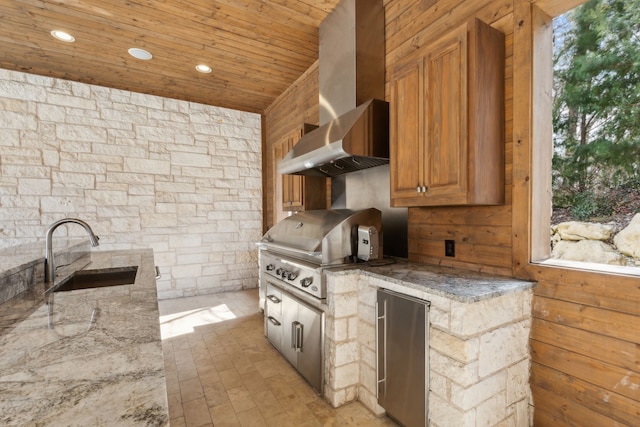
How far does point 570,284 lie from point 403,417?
1.11 metres

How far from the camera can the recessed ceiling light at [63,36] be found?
290 centimetres

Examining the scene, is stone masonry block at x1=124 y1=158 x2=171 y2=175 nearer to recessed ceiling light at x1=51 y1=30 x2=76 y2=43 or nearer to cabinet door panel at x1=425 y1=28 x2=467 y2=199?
recessed ceiling light at x1=51 y1=30 x2=76 y2=43

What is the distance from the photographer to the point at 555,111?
175 cm

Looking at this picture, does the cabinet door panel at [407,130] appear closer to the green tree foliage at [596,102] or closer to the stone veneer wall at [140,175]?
the green tree foliage at [596,102]

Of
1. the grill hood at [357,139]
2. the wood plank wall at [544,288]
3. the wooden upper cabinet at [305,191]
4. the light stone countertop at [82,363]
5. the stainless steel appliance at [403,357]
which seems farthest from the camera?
the wooden upper cabinet at [305,191]

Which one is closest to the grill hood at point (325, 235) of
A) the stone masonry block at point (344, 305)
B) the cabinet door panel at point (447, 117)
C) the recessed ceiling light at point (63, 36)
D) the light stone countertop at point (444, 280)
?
the light stone countertop at point (444, 280)

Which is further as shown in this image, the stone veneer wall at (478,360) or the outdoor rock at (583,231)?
the outdoor rock at (583,231)

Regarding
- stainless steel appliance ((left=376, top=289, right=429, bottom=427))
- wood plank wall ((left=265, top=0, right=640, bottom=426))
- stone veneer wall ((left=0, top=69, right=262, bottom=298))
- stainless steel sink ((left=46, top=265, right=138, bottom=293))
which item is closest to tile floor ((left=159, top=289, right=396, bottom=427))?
stainless steel appliance ((left=376, top=289, right=429, bottom=427))

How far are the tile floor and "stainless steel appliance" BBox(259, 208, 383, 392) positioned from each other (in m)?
0.15

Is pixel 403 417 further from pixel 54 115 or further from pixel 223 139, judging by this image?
pixel 54 115

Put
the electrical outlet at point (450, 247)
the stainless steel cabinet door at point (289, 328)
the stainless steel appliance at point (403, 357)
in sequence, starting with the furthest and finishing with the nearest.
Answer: the stainless steel cabinet door at point (289, 328), the electrical outlet at point (450, 247), the stainless steel appliance at point (403, 357)

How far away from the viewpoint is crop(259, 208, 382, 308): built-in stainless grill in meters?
2.04

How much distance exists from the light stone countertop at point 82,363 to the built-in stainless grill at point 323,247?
1060mm

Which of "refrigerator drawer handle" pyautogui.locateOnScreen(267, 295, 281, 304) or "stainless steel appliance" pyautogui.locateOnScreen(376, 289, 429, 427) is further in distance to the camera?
"refrigerator drawer handle" pyautogui.locateOnScreen(267, 295, 281, 304)
